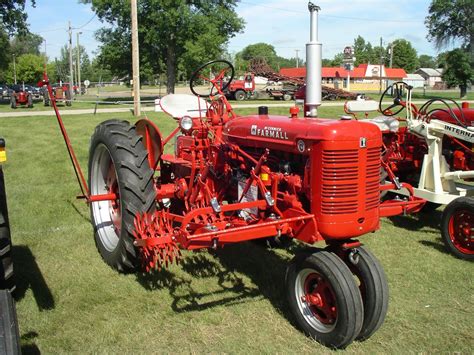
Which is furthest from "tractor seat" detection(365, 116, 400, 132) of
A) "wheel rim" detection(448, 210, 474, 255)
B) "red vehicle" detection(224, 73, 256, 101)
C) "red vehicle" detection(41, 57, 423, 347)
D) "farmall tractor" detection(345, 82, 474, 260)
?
"red vehicle" detection(224, 73, 256, 101)

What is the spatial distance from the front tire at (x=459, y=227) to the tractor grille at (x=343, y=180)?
2120 millimetres

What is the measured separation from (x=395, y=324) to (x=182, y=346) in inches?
56.9

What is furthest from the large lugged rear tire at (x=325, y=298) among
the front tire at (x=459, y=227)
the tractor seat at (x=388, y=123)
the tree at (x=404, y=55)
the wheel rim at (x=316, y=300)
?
the tree at (x=404, y=55)

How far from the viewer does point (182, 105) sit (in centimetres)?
528

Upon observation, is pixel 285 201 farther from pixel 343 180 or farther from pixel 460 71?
pixel 460 71

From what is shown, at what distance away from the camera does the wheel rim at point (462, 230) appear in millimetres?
4879

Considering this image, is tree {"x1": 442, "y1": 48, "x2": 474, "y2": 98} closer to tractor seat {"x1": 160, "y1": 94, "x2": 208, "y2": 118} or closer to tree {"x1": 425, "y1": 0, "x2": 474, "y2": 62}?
tree {"x1": 425, "y1": 0, "x2": 474, "y2": 62}

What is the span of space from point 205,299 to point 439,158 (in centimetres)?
333

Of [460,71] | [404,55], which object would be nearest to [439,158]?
[460,71]

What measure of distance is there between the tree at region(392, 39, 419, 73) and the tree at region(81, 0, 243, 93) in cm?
6625

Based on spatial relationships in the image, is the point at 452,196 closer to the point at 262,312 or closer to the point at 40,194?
the point at 262,312

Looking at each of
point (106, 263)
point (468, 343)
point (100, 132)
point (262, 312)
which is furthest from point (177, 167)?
point (468, 343)

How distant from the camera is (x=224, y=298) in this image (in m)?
3.91

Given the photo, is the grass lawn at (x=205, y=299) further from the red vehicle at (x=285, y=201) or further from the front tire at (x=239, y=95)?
the front tire at (x=239, y=95)
